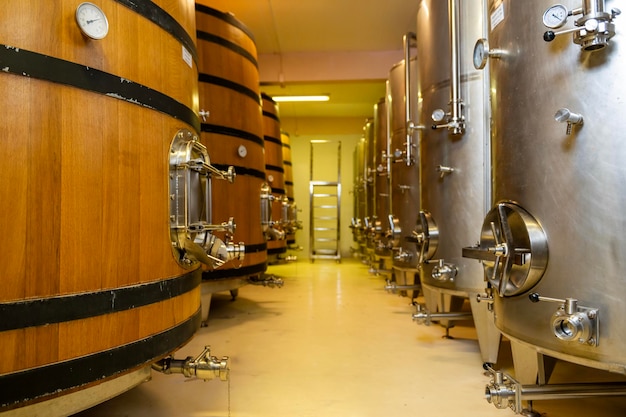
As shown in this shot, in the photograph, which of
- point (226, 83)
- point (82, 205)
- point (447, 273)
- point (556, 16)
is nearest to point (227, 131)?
point (226, 83)

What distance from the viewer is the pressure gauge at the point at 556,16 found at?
113 cm

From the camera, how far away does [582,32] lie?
1.10 metres

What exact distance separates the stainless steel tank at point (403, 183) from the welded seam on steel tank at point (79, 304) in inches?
82.8

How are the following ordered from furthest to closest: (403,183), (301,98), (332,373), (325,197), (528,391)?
(325,197), (301,98), (403,183), (332,373), (528,391)

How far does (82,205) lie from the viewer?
1.12m

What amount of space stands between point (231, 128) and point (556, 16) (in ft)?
7.18

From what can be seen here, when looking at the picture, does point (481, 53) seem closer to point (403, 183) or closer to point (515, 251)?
point (515, 251)

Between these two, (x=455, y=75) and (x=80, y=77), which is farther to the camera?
(x=455, y=75)

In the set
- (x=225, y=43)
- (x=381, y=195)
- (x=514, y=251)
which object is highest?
(x=225, y=43)

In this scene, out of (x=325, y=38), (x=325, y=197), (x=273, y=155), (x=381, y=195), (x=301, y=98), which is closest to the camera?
(x=381, y=195)

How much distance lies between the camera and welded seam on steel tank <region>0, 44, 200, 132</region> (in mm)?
1007

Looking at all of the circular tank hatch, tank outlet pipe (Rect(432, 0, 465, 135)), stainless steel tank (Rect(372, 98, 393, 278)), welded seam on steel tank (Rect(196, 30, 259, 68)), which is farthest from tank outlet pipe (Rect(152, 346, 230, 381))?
stainless steel tank (Rect(372, 98, 393, 278))

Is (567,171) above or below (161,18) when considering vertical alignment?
below

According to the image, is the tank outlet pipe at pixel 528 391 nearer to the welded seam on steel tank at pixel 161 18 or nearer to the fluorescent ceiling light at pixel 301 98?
the welded seam on steel tank at pixel 161 18
